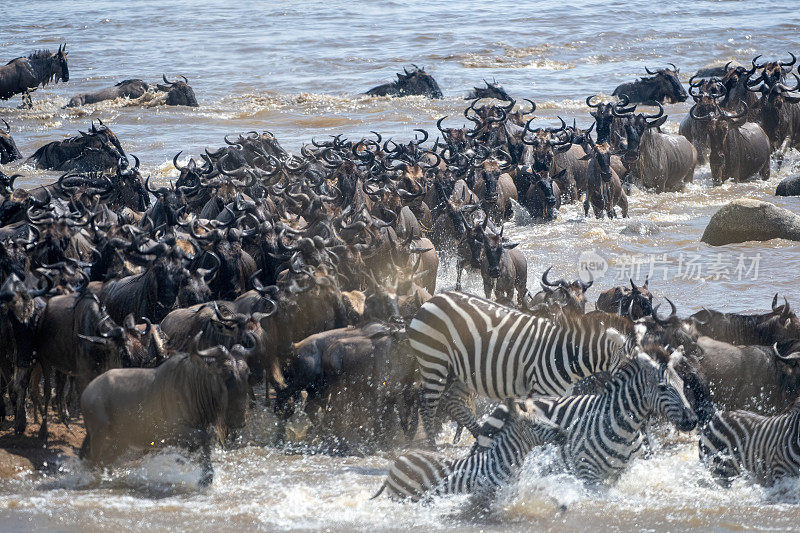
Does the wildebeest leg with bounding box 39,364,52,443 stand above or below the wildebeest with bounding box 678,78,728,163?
below

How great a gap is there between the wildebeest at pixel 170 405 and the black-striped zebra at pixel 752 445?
3502 mm

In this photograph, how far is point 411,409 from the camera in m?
8.81

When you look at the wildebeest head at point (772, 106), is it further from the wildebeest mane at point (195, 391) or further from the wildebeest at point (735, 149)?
the wildebeest mane at point (195, 391)

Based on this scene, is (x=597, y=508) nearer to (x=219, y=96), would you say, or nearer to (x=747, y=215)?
(x=747, y=215)

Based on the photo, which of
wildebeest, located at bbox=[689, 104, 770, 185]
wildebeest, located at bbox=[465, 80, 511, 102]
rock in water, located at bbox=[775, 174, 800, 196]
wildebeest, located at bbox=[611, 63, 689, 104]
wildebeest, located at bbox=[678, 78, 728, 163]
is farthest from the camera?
wildebeest, located at bbox=[611, 63, 689, 104]

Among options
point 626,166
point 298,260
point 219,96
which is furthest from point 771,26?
point 298,260

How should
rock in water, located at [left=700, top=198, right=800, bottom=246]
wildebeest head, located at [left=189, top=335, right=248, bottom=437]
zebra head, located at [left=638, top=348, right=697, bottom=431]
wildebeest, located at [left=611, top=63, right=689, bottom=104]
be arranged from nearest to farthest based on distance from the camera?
zebra head, located at [left=638, top=348, right=697, bottom=431] → wildebeest head, located at [left=189, top=335, right=248, bottom=437] → rock in water, located at [left=700, top=198, right=800, bottom=246] → wildebeest, located at [left=611, top=63, right=689, bottom=104]

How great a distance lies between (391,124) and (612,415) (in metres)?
20.2

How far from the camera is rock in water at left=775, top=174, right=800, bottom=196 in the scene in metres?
17.9

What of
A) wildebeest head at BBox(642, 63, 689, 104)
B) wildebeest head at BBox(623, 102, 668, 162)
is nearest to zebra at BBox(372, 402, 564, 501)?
wildebeest head at BBox(623, 102, 668, 162)

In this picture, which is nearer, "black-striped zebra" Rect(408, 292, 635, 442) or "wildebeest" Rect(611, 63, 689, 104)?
"black-striped zebra" Rect(408, 292, 635, 442)

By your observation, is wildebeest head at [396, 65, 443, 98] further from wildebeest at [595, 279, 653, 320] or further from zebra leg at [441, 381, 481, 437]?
zebra leg at [441, 381, 481, 437]

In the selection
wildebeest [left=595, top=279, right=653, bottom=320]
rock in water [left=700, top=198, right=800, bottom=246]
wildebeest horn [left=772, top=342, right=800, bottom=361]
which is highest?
wildebeest horn [left=772, top=342, right=800, bottom=361]

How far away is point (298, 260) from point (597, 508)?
3772 millimetres
